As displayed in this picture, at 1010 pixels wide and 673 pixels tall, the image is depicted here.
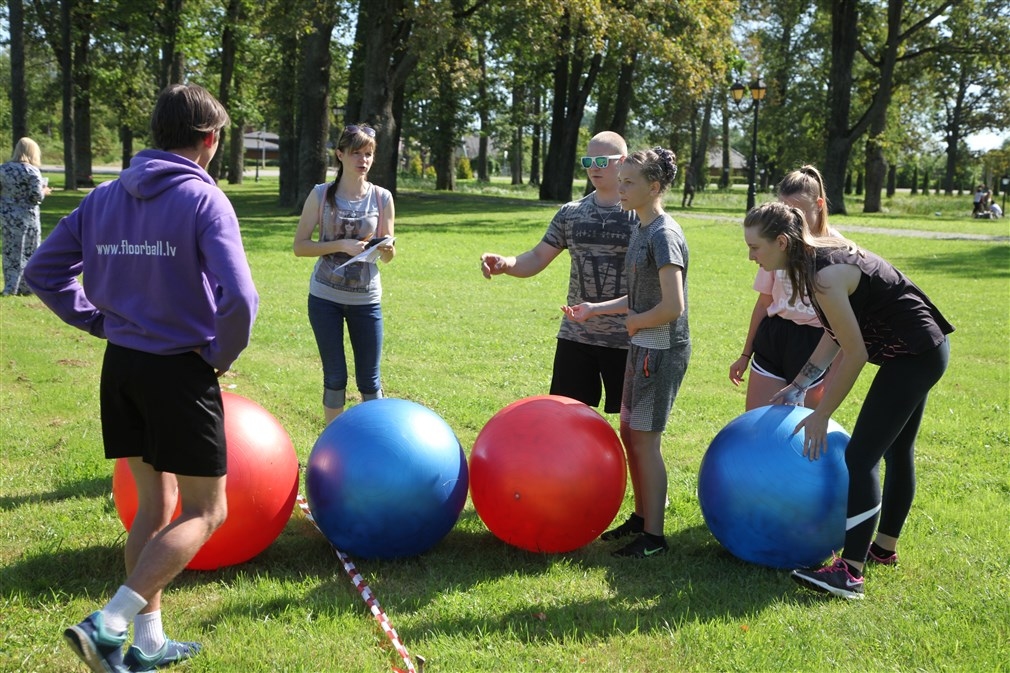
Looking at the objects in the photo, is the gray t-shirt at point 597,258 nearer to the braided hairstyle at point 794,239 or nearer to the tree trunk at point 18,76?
the braided hairstyle at point 794,239

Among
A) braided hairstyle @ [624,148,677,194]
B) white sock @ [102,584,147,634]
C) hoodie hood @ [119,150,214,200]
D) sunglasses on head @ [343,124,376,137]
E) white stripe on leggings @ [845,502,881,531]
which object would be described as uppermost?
sunglasses on head @ [343,124,376,137]

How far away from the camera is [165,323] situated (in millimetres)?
3490

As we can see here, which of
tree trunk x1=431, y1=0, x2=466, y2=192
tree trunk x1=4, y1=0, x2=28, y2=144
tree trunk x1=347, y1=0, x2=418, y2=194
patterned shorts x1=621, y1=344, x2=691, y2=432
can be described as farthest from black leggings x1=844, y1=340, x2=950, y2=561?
tree trunk x1=431, y1=0, x2=466, y2=192

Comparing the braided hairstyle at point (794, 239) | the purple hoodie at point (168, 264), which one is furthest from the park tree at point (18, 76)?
the braided hairstyle at point (794, 239)

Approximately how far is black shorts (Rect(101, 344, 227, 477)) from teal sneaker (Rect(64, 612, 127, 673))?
0.61 m

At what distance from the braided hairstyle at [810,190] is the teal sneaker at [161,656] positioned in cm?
367

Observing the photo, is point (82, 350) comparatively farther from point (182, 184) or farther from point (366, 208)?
point (182, 184)

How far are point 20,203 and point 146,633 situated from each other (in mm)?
11074

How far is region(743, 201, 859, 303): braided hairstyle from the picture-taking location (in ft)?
14.3

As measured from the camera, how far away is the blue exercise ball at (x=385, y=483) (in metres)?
4.72

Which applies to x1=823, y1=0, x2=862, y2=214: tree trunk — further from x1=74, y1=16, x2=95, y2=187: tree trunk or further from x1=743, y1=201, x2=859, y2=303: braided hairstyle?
x1=743, y1=201, x2=859, y2=303: braided hairstyle

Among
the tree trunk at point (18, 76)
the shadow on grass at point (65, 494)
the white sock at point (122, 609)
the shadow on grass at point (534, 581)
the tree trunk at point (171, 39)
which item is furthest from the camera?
the tree trunk at point (171, 39)

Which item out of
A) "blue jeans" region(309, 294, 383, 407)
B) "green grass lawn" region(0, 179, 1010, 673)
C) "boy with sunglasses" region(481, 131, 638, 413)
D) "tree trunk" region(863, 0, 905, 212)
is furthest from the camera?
"tree trunk" region(863, 0, 905, 212)

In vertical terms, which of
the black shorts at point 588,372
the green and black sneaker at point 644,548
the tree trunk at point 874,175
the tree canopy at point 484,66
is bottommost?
the green and black sneaker at point 644,548
